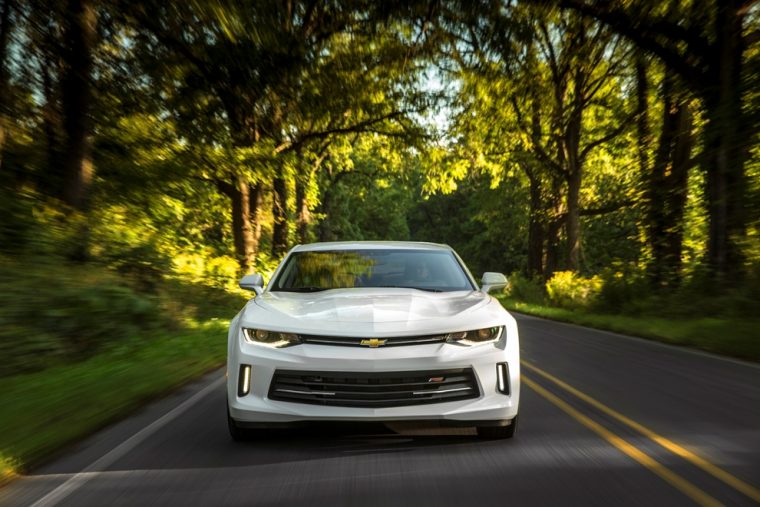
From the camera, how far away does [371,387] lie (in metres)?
4.59

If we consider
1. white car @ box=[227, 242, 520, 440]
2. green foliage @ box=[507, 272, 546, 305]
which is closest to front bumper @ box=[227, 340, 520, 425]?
white car @ box=[227, 242, 520, 440]

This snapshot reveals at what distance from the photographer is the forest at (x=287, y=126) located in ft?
38.0

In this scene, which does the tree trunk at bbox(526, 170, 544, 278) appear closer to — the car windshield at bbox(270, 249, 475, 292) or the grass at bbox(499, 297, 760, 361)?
the grass at bbox(499, 297, 760, 361)

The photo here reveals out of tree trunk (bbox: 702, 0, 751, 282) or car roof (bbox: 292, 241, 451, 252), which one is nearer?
car roof (bbox: 292, 241, 451, 252)

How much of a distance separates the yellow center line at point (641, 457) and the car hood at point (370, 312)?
1230mm

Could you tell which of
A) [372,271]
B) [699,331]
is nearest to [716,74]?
[699,331]

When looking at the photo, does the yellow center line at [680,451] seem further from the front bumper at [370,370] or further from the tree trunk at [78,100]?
Answer: the tree trunk at [78,100]

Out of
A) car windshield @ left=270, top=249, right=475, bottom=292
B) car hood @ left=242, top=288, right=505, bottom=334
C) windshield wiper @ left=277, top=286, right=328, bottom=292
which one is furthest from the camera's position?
car windshield @ left=270, top=249, right=475, bottom=292

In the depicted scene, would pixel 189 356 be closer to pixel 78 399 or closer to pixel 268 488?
pixel 78 399

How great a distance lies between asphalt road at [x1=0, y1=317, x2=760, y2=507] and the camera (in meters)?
3.82

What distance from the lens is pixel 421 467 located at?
4.32m

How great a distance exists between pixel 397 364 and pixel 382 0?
11847 millimetres

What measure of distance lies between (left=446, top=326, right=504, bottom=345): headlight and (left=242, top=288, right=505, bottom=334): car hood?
49 mm

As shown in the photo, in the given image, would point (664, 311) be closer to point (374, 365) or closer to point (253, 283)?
point (253, 283)
